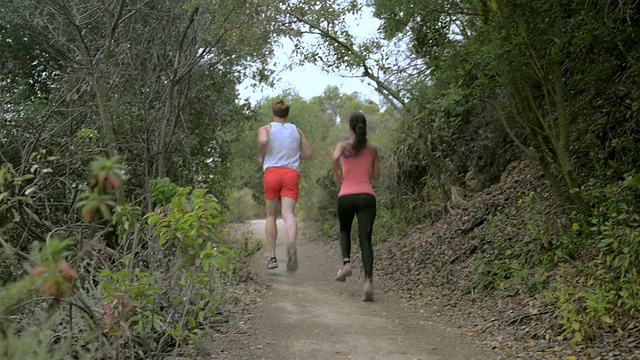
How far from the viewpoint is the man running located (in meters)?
7.42

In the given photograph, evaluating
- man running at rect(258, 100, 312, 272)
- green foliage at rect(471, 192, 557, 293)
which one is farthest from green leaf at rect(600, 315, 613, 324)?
man running at rect(258, 100, 312, 272)

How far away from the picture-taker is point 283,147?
746cm

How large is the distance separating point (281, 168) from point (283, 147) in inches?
9.9

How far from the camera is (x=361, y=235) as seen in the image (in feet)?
25.0

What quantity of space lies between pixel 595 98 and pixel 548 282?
2405 mm

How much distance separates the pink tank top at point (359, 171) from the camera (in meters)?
7.50

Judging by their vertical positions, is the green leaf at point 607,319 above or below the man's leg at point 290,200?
below

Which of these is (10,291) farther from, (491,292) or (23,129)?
(23,129)

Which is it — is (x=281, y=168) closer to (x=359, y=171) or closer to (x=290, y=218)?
(x=290, y=218)

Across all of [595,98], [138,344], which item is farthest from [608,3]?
[138,344]

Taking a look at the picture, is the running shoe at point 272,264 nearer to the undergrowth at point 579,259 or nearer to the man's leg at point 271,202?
the man's leg at point 271,202

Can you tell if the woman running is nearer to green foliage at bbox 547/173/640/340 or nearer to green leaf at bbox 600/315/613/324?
green foliage at bbox 547/173/640/340

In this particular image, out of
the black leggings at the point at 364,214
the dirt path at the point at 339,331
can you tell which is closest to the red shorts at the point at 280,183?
the black leggings at the point at 364,214

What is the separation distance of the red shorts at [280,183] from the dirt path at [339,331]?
50.8 inches
